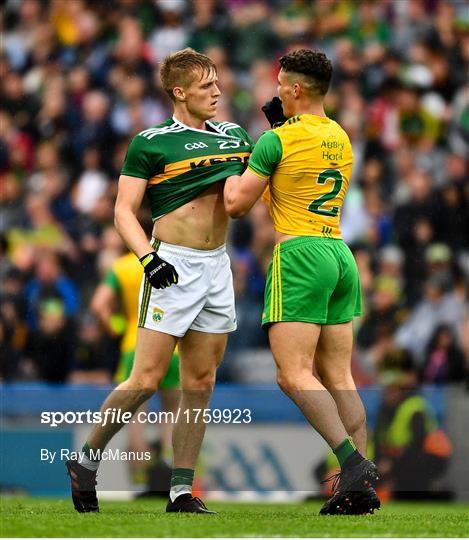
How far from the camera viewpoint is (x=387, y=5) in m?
15.0

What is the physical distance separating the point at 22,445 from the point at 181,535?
14.1 feet

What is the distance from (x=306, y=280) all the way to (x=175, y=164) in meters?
0.90

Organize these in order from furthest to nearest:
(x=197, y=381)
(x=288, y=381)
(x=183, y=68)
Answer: (x=183, y=68), (x=197, y=381), (x=288, y=381)

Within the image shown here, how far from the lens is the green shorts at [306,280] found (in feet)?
21.2

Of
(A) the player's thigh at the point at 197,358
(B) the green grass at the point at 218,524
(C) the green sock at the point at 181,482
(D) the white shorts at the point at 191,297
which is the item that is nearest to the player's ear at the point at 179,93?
(D) the white shorts at the point at 191,297

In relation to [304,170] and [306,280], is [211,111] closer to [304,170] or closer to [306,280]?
[304,170]

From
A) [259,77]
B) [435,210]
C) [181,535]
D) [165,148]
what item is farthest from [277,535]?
[259,77]

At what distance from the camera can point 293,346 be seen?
6.45 metres

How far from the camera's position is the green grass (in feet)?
18.1

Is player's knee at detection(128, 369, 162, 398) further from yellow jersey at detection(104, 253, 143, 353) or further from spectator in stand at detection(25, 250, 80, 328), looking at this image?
spectator in stand at detection(25, 250, 80, 328)

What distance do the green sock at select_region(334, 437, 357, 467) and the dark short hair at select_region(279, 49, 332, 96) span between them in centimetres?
168

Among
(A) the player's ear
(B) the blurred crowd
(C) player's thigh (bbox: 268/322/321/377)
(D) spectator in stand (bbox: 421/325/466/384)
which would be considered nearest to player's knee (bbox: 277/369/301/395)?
(C) player's thigh (bbox: 268/322/321/377)

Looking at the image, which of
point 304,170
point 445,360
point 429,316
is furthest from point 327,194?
point 429,316

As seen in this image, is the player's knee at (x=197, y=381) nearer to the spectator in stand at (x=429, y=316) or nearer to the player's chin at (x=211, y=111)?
the player's chin at (x=211, y=111)
